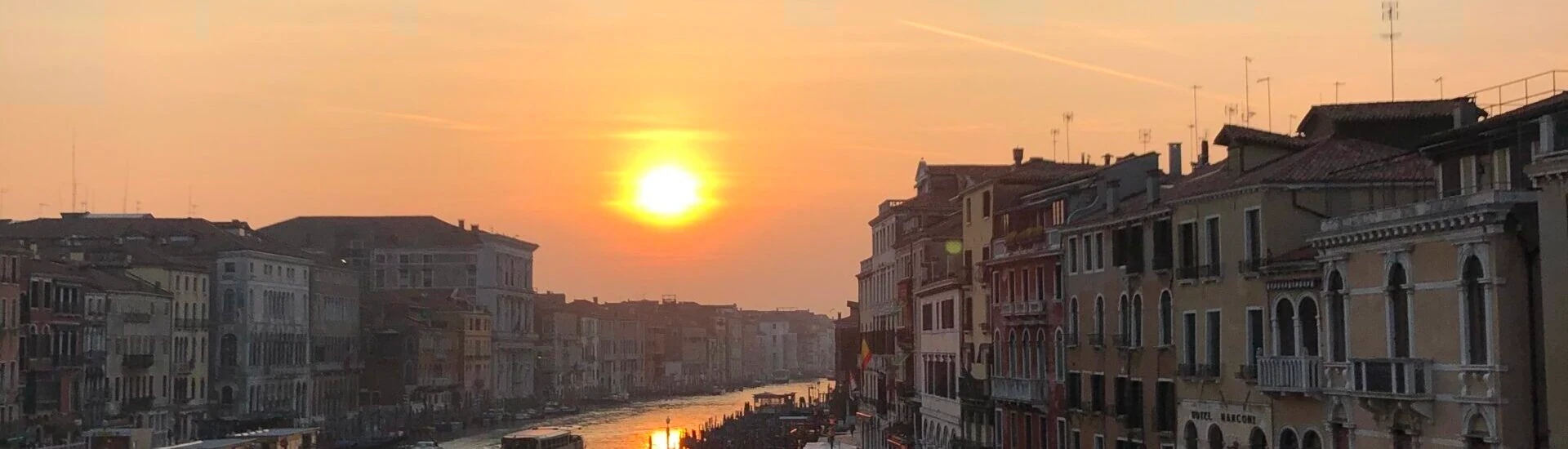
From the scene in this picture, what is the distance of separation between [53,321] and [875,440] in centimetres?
2466

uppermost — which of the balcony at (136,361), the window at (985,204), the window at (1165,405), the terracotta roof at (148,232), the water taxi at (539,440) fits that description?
the terracotta roof at (148,232)

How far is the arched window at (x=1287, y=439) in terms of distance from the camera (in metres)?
23.8

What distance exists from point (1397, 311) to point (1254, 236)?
431 centimetres

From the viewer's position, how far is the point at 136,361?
69.0 meters

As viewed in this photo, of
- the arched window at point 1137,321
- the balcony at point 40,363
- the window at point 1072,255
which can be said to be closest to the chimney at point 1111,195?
the window at point 1072,255

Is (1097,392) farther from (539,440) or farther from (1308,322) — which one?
(539,440)

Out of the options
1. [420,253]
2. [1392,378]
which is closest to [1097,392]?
[1392,378]

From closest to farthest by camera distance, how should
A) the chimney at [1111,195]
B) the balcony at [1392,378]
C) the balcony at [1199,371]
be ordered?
the balcony at [1392,378] < the balcony at [1199,371] < the chimney at [1111,195]

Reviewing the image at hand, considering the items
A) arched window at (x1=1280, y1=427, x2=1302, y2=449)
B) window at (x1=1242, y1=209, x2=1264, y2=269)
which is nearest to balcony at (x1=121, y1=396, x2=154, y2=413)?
window at (x1=1242, y1=209, x2=1264, y2=269)

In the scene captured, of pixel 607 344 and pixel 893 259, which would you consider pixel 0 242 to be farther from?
pixel 607 344

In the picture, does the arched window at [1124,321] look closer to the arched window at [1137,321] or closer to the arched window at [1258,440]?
the arched window at [1137,321]

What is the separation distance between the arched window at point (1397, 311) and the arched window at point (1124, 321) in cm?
930

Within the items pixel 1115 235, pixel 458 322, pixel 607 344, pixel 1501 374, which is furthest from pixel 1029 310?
pixel 607 344

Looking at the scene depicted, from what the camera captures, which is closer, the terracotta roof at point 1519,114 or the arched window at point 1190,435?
the terracotta roof at point 1519,114
